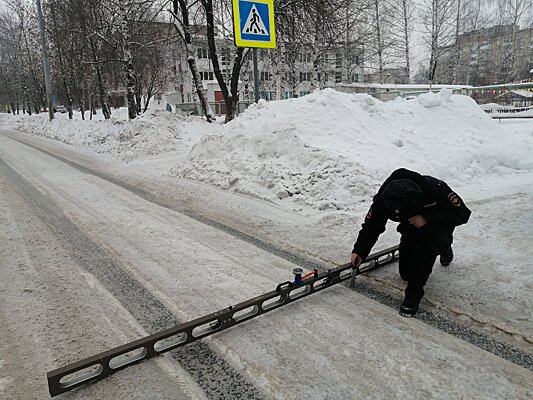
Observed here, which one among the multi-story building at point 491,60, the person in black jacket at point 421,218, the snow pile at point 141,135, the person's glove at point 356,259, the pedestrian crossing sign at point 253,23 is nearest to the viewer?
the person in black jacket at point 421,218

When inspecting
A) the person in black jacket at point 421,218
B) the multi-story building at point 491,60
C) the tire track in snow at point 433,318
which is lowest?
the tire track in snow at point 433,318

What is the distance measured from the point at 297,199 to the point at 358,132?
239cm

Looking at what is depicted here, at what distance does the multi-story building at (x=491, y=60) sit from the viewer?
143 ft

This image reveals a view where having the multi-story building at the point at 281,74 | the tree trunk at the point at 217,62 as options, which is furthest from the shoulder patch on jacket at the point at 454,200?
the multi-story building at the point at 281,74

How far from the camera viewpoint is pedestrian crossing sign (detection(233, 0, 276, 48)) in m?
7.76

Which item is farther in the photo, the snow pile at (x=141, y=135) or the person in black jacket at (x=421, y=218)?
the snow pile at (x=141, y=135)

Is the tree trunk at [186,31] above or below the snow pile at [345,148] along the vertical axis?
above

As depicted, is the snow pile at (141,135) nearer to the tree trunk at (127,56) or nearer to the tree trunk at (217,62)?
the tree trunk at (127,56)

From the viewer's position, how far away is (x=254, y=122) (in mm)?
8680

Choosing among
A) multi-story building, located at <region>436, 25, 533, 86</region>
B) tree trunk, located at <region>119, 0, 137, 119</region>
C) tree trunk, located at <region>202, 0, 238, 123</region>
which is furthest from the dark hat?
multi-story building, located at <region>436, 25, 533, 86</region>

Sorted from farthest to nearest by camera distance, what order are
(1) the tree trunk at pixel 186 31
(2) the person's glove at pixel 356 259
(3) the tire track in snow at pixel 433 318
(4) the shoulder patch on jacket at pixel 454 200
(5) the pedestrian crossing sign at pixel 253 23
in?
1. (1) the tree trunk at pixel 186 31
2. (5) the pedestrian crossing sign at pixel 253 23
3. (2) the person's glove at pixel 356 259
4. (4) the shoulder patch on jacket at pixel 454 200
5. (3) the tire track in snow at pixel 433 318

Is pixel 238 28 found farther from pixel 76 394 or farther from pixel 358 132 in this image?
pixel 76 394

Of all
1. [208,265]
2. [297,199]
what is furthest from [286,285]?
[297,199]

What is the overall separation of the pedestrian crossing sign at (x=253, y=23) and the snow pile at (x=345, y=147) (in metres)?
1.45
